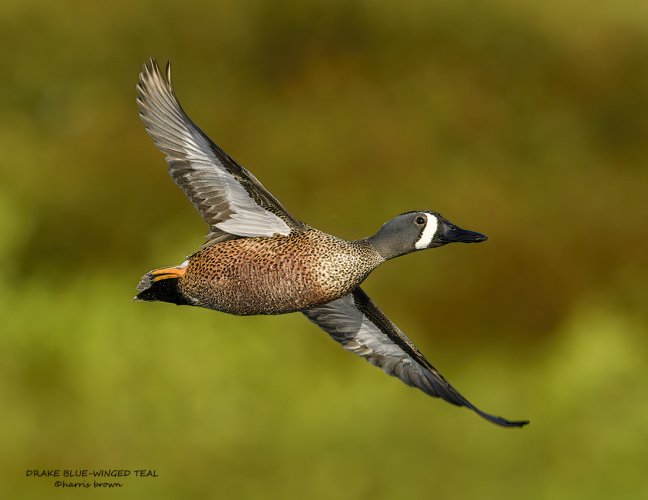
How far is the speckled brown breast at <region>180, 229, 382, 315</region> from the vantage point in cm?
564

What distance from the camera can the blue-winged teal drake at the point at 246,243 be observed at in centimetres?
565

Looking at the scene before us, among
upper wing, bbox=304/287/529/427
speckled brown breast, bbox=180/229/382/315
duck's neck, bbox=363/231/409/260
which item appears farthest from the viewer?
upper wing, bbox=304/287/529/427

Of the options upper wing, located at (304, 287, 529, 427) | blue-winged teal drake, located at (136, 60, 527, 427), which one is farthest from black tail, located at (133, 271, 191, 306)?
upper wing, located at (304, 287, 529, 427)

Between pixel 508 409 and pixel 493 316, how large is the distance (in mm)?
1370

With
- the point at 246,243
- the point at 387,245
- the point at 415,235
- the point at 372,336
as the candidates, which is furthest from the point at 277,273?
the point at 372,336

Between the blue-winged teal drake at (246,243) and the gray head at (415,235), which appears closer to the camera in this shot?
the blue-winged teal drake at (246,243)

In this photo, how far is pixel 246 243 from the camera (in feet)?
19.1

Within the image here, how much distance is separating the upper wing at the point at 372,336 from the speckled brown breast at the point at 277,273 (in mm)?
650

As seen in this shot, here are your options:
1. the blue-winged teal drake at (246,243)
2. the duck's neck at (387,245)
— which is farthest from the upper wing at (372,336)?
the duck's neck at (387,245)

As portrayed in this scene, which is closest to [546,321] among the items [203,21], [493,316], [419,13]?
[493,316]

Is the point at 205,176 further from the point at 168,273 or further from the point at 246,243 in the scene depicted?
the point at 168,273

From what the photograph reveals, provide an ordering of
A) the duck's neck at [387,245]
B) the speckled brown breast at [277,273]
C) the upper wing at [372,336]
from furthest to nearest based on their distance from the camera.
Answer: the upper wing at [372,336] < the duck's neck at [387,245] < the speckled brown breast at [277,273]

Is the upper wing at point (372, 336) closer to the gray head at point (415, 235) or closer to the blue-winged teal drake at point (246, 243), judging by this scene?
the blue-winged teal drake at point (246, 243)

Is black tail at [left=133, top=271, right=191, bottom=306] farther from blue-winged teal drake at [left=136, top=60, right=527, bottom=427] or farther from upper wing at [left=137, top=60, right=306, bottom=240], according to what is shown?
upper wing at [left=137, top=60, right=306, bottom=240]
